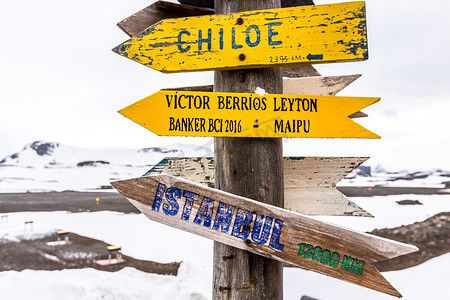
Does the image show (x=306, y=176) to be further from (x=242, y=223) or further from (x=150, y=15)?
(x=150, y=15)

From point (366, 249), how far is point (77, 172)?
5318cm

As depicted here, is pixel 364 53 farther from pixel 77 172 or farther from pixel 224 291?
pixel 77 172

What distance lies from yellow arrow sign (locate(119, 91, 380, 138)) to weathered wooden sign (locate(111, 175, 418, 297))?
28cm

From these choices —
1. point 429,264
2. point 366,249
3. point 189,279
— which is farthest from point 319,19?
point 429,264

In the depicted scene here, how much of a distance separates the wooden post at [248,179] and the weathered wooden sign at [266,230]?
18 cm

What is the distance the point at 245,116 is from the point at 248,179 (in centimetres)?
33

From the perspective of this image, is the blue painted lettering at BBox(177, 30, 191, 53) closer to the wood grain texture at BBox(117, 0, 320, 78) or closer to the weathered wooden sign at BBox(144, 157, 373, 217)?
the wood grain texture at BBox(117, 0, 320, 78)

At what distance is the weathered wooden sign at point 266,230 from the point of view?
158 cm

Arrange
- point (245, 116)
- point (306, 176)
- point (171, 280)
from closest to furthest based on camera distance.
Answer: point (245, 116)
point (306, 176)
point (171, 280)

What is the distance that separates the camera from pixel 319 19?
175 centimetres

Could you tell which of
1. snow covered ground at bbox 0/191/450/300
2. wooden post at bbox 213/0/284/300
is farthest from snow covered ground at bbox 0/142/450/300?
wooden post at bbox 213/0/284/300

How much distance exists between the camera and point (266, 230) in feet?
5.28

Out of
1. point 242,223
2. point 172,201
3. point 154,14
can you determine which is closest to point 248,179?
point 242,223

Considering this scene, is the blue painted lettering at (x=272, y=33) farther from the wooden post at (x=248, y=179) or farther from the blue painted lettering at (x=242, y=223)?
the blue painted lettering at (x=242, y=223)
